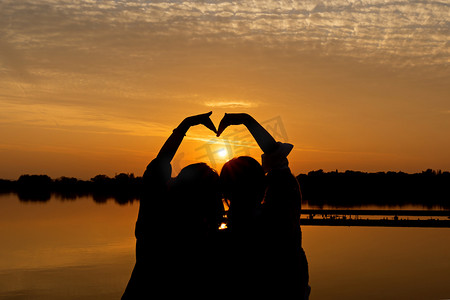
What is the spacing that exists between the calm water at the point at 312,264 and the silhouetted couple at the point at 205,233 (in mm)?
22419

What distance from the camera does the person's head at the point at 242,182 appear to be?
2248 mm

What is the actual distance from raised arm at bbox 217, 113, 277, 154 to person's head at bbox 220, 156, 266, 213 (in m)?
0.36

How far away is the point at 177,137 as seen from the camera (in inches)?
92.7

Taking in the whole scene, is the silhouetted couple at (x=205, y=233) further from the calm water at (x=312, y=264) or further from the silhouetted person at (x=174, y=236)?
the calm water at (x=312, y=264)

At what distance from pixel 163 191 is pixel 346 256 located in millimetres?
35311

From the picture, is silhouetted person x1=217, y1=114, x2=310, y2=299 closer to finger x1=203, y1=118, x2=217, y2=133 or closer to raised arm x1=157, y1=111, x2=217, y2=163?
finger x1=203, y1=118, x2=217, y2=133

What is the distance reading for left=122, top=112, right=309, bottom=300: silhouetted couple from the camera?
2.24 metres

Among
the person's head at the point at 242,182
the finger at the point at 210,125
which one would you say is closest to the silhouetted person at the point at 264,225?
the person's head at the point at 242,182

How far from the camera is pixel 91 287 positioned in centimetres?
2580

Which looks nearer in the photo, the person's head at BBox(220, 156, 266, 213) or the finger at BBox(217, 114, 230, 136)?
the person's head at BBox(220, 156, 266, 213)

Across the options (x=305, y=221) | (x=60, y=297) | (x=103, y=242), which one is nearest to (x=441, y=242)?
(x=305, y=221)

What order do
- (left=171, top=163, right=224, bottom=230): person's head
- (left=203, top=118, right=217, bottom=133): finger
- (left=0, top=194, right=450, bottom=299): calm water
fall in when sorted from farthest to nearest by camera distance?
(left=0, top=194, right=450, bottom=299): calm water < (left=203, top=118, right=217, bottom=133): finger < (left=171, top=163, right=224, bottom=230): person's head

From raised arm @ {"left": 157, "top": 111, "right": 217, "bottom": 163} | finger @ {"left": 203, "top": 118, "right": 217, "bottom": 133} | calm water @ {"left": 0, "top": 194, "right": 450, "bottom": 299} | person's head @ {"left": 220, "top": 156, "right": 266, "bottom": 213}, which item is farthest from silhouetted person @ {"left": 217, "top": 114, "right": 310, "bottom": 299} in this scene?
calm water @ {"left": 0, "top": 194, "right": 450, "bottom": 299}

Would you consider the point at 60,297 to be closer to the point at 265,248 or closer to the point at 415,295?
the point at 415,295
